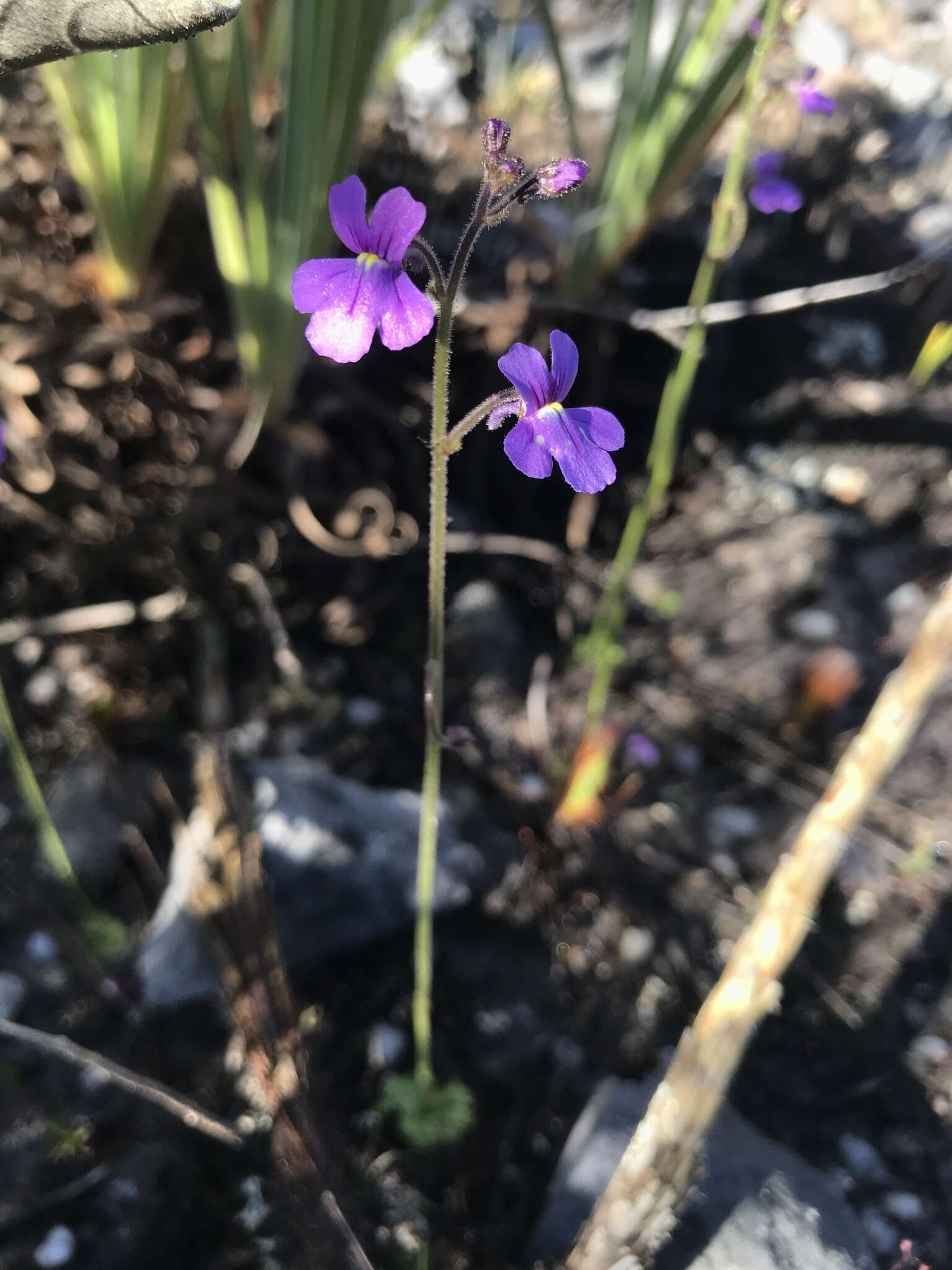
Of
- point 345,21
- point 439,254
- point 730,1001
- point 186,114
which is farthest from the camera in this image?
point 439,254

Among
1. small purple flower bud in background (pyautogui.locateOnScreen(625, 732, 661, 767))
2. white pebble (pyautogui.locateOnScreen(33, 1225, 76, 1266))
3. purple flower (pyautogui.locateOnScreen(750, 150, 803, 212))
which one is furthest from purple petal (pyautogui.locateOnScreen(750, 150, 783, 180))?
white pebble (pyautogui.locateOnScreen(33, 1225, 76, 1266))

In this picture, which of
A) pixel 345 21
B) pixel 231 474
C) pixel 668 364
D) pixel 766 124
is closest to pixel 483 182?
pixel 345 21

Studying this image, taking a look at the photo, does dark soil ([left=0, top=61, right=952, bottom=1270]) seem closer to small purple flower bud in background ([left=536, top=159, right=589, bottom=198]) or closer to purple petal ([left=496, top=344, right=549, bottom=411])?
purple petal ([left=496, top=344, right=549, bottom=411])

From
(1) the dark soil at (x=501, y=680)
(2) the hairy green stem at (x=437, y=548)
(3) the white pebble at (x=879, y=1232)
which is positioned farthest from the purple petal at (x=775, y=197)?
(3) the white pebble at (x=879, y=1232)

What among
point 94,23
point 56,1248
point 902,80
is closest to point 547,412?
point 94,23

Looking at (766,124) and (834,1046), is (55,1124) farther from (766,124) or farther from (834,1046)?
(766,124)

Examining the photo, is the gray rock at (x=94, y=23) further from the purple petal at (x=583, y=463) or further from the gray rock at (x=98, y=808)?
the gray rock at (x=98, y=808)
